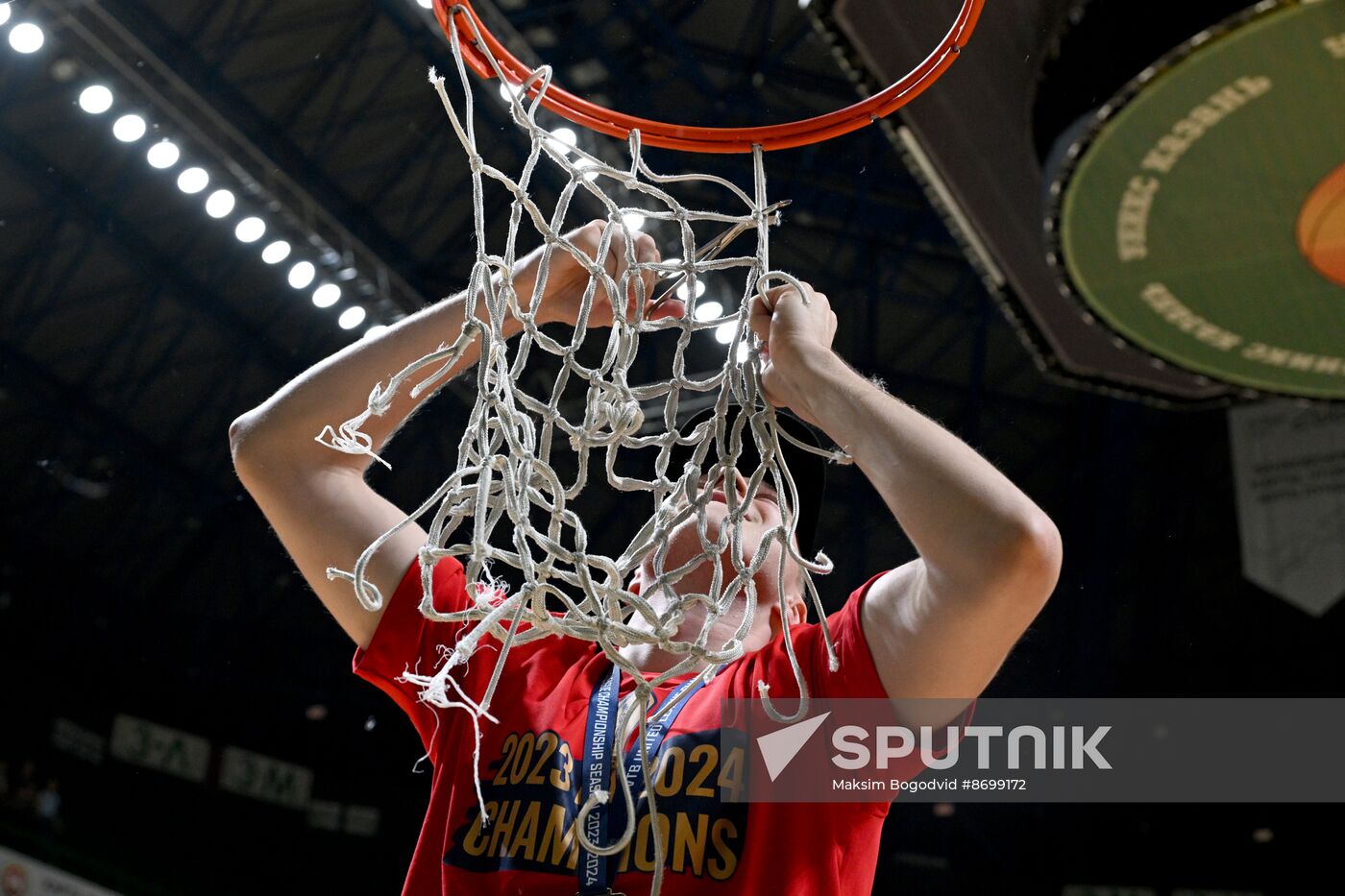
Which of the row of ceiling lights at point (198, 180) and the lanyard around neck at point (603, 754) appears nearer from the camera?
the lanyard around neck at point (603, 754)

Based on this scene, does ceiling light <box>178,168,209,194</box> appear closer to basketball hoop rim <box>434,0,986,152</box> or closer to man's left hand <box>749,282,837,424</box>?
basketball hoop rim <box>434,0,986,152</box>

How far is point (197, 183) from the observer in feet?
16.3

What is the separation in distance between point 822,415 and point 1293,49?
111 cm

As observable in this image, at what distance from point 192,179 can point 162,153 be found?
153 mm

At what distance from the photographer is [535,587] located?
1219 mm

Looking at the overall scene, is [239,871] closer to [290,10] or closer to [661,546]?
[290,10]

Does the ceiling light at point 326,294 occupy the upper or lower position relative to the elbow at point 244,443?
upper

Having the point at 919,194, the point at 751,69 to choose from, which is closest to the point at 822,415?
the point at 751,69

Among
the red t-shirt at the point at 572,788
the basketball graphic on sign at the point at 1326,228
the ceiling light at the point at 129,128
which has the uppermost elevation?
the ceiling light at the point at 129,128

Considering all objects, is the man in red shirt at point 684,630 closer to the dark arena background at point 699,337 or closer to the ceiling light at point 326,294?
the dark arena background at point 699,337

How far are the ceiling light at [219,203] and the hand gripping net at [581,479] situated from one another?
386 cm

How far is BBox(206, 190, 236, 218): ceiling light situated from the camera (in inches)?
198

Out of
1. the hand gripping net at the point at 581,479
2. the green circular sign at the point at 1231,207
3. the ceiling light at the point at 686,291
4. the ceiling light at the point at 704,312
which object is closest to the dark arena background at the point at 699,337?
the green circular sign at the point at 1231,207

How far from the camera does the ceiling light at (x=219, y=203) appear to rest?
5.04 meters
